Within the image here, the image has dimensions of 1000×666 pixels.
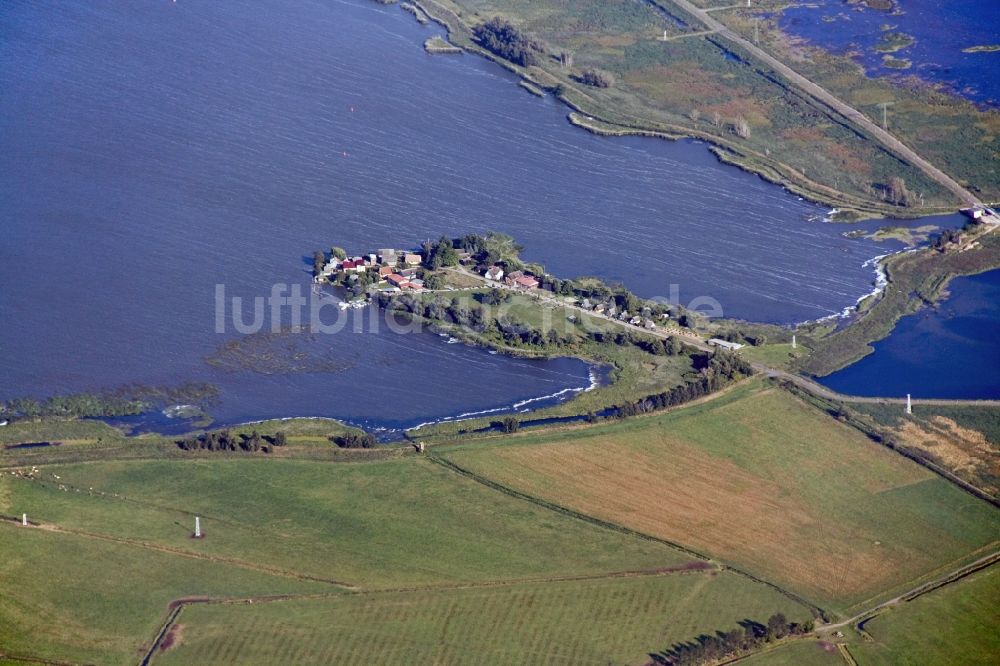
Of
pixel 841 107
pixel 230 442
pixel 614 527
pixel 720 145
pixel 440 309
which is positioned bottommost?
pixel 614 527

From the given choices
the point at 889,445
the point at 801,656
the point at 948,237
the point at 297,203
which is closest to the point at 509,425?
the point at 889,445

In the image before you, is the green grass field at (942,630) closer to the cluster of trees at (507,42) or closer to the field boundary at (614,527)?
the field boundary at (614,527)

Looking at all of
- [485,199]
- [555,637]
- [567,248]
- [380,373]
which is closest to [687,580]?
[555,637]

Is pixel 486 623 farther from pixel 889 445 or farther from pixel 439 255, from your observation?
pixel 439 255

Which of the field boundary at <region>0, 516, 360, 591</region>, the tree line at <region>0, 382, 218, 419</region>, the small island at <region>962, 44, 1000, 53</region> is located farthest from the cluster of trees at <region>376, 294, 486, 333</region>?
the small island at <region>962, 44, 1000, 53</region>

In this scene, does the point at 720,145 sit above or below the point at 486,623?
above

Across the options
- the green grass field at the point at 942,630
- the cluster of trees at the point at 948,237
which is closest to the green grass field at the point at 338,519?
the green grass field at the point at 942,630
